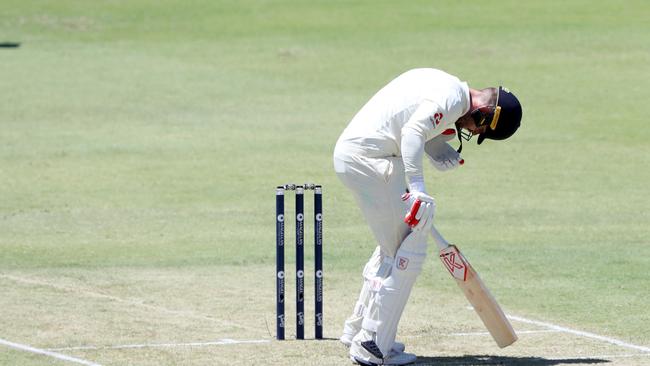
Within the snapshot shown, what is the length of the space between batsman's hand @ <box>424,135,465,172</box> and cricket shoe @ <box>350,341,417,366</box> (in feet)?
4.53

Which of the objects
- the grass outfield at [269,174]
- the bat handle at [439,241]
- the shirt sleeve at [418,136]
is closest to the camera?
the shirt sleeve at [418,136]

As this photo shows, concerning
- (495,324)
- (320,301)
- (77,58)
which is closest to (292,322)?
(320,301)

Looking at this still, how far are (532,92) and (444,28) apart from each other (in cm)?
771

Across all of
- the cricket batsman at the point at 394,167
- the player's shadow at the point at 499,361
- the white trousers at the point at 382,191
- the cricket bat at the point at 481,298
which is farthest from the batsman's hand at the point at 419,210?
the player's shadow at the point at 499,361

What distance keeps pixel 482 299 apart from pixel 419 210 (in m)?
A: 1.00

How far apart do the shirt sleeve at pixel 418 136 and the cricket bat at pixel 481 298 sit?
677mm

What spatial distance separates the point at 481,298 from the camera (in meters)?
9.31

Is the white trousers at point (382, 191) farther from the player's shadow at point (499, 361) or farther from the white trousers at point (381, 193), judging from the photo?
the player's shadow at point (499, 361)

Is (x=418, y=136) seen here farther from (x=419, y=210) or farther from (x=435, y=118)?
(x=419, y=210)

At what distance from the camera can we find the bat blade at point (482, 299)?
364 inches

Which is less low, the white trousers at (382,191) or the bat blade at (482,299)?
the white trousers at (382,191)

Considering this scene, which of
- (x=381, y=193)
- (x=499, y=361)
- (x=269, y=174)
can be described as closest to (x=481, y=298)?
(x=499, y=361)

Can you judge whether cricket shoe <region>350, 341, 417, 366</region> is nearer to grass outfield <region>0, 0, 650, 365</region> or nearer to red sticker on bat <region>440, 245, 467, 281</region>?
grass outfield <region>0, 0, 650, 365</region>

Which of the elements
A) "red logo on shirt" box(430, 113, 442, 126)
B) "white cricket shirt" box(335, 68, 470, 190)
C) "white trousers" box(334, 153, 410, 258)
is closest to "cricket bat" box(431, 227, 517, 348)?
"white trousers" box(334, 153, 410, 258)
